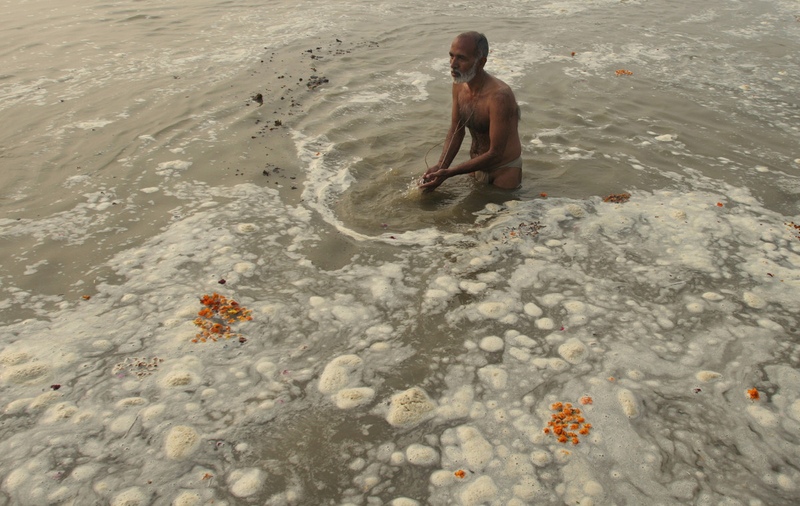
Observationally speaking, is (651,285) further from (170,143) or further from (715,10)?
(715,10)

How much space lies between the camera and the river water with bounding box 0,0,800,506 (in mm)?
2221

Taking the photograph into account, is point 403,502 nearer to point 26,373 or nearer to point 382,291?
point 382,291

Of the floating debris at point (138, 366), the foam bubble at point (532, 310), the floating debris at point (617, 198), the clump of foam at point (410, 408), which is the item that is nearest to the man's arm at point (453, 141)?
the floating debris at point (617, 198)

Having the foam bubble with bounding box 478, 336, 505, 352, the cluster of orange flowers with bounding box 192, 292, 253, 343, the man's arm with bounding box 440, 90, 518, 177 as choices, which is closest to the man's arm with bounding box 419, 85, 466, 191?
the man's arm with bounding box 440, 90, 518, 177

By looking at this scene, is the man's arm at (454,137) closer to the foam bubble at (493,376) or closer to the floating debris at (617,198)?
the floating debris at (617,198)

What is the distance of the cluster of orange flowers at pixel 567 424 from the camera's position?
7.61 feet

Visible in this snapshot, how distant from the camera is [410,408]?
245 cm

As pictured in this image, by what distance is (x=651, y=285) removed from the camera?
3.21m

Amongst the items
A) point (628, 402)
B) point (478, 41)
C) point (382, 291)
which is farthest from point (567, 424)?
point (478, 41)

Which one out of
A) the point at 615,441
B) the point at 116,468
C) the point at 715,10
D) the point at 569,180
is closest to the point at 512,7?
the point at 715,10

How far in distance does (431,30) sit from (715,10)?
4.69m

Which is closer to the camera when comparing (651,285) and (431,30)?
(651,285)

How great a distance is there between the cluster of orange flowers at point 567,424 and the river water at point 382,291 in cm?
1

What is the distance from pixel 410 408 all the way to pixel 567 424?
25.8 inches
